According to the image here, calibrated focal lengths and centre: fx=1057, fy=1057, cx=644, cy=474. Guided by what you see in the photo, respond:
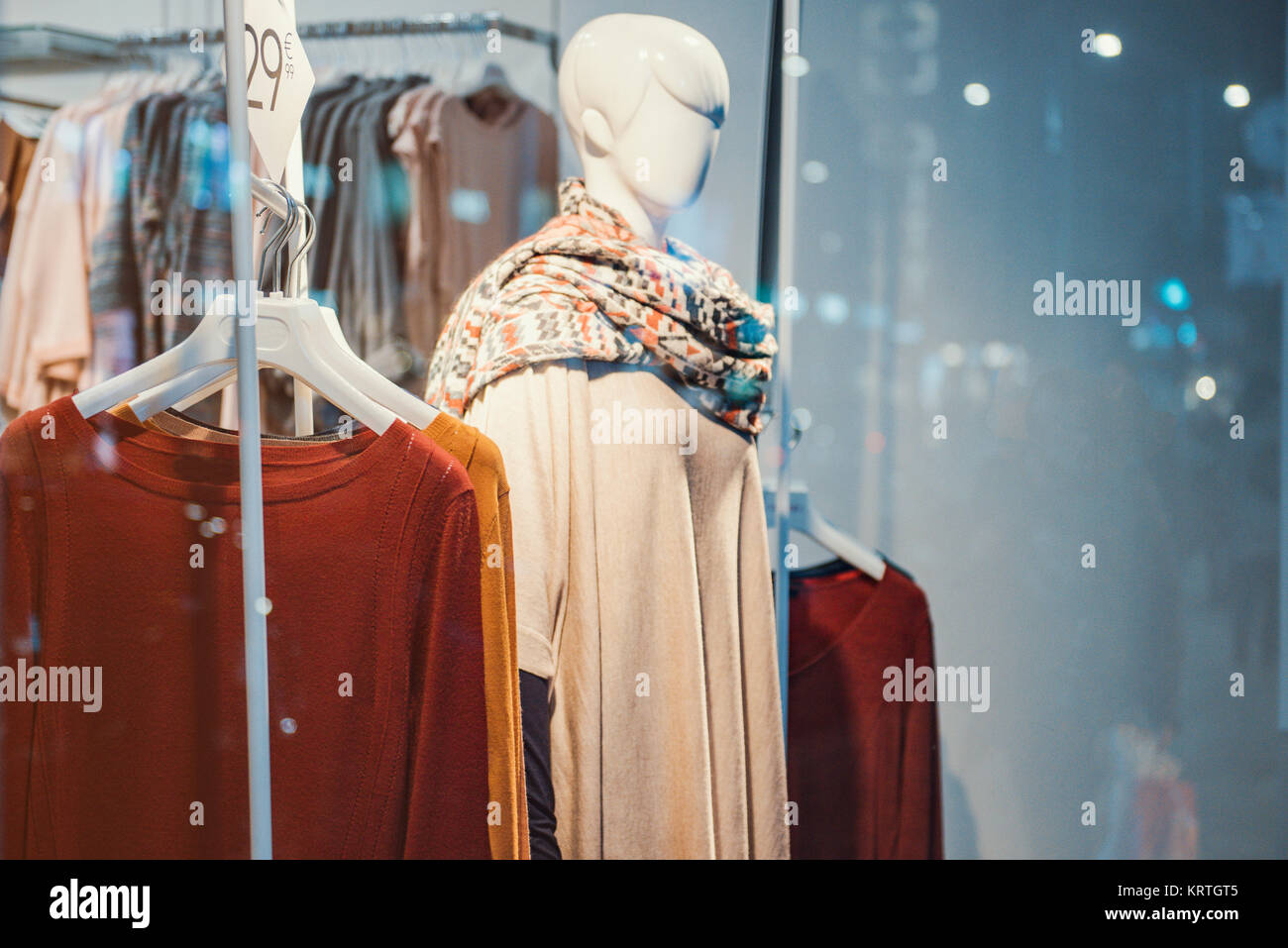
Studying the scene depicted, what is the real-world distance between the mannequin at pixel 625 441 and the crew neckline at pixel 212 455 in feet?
0.46

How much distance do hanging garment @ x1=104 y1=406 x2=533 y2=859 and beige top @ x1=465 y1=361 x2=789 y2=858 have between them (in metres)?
0.08

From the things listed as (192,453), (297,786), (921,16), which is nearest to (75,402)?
(192,453)

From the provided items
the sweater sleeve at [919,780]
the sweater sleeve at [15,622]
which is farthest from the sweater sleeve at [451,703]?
the sweater sleeve at [919,780]

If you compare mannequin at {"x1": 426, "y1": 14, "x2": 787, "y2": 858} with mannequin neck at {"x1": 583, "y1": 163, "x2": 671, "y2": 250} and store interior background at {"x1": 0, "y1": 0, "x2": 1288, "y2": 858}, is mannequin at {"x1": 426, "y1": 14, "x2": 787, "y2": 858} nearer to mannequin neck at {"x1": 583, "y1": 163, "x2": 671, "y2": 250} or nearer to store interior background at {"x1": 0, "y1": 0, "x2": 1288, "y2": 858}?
mannequin neck at {"x1": 583, "y1": 163, "x2": 671, "y2": 250}

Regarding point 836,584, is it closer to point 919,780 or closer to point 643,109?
point 919,780

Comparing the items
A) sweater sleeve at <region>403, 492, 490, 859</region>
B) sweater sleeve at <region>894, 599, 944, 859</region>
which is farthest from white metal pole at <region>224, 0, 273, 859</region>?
sweater sleeve at <region>894, 599, 944, 859</region>

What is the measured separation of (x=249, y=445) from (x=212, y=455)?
0.10m

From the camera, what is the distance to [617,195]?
1.21 m

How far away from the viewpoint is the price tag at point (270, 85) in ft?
3.48

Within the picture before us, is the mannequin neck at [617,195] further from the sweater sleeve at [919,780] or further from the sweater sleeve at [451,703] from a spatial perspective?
the sweater sleeve at [919,780]

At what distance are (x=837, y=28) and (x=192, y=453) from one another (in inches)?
36.5

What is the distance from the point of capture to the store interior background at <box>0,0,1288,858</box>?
53.5 inches

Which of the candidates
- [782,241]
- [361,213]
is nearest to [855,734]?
[782,241]
